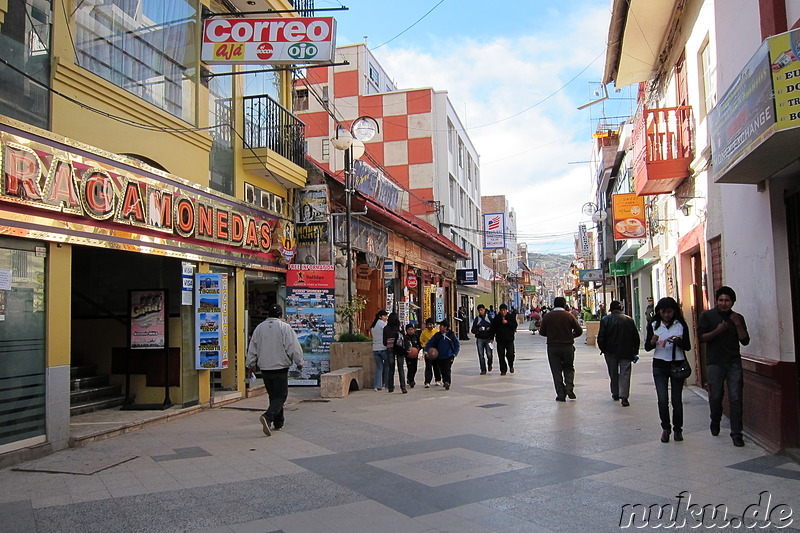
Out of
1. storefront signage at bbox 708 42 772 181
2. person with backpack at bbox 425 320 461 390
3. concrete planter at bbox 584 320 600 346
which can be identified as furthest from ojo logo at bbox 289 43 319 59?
concrete planter at bbox 584 320 600 346

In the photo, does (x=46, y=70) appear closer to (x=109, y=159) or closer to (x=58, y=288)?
(x=109, y=159)

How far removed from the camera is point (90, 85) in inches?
327

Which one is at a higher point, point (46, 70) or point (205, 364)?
point (46, 70)

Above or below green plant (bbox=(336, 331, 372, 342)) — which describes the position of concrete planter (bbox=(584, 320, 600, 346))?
below

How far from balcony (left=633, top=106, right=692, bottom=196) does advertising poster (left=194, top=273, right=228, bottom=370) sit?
26.6 feet

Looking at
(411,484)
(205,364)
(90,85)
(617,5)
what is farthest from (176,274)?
(617,5)

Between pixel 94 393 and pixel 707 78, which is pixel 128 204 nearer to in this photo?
pixel 94 393

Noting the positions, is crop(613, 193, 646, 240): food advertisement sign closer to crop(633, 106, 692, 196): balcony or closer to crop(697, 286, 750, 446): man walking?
crop(633, 106, 692, 196): balcony

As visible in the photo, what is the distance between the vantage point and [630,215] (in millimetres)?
17375

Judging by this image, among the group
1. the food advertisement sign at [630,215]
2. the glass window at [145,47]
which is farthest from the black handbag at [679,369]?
the food advertisement sign at [630,215]

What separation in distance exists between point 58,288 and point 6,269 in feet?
2.50

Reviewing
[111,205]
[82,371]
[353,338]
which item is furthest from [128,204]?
[353,338]

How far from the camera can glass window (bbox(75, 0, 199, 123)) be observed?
338 inches

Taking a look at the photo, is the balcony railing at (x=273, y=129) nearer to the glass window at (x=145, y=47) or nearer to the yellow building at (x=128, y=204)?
the yellow building at (x=128, y=204)
